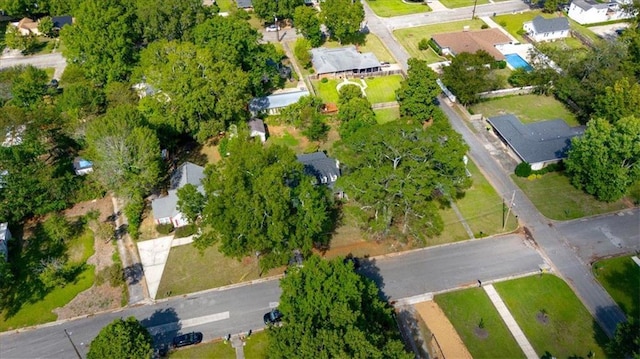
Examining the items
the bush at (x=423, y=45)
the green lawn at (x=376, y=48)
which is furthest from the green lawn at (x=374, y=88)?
the bush at (x=423, y=45)

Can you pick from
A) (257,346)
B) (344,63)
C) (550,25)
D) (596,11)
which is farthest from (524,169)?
(596,11)

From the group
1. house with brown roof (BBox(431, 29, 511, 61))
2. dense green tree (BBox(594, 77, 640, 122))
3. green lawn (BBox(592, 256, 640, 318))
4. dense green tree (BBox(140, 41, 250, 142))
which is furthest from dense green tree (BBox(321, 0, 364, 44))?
green lawn (BBox(592, 256, 640, 318))

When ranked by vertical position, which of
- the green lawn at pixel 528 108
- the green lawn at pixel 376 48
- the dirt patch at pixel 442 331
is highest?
the green lawn at pixel 528 108

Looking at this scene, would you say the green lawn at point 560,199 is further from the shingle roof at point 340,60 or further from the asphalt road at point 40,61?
the asphalt road at point 40,61

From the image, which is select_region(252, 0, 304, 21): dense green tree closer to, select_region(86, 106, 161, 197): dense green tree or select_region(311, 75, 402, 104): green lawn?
select_region(311, 75, 402, 104): green lawn

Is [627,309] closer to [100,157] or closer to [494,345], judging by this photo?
[494,345]

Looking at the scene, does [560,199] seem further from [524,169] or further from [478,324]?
[478,324]

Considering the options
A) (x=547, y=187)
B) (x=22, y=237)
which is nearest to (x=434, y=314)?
(x=547, y=187)
